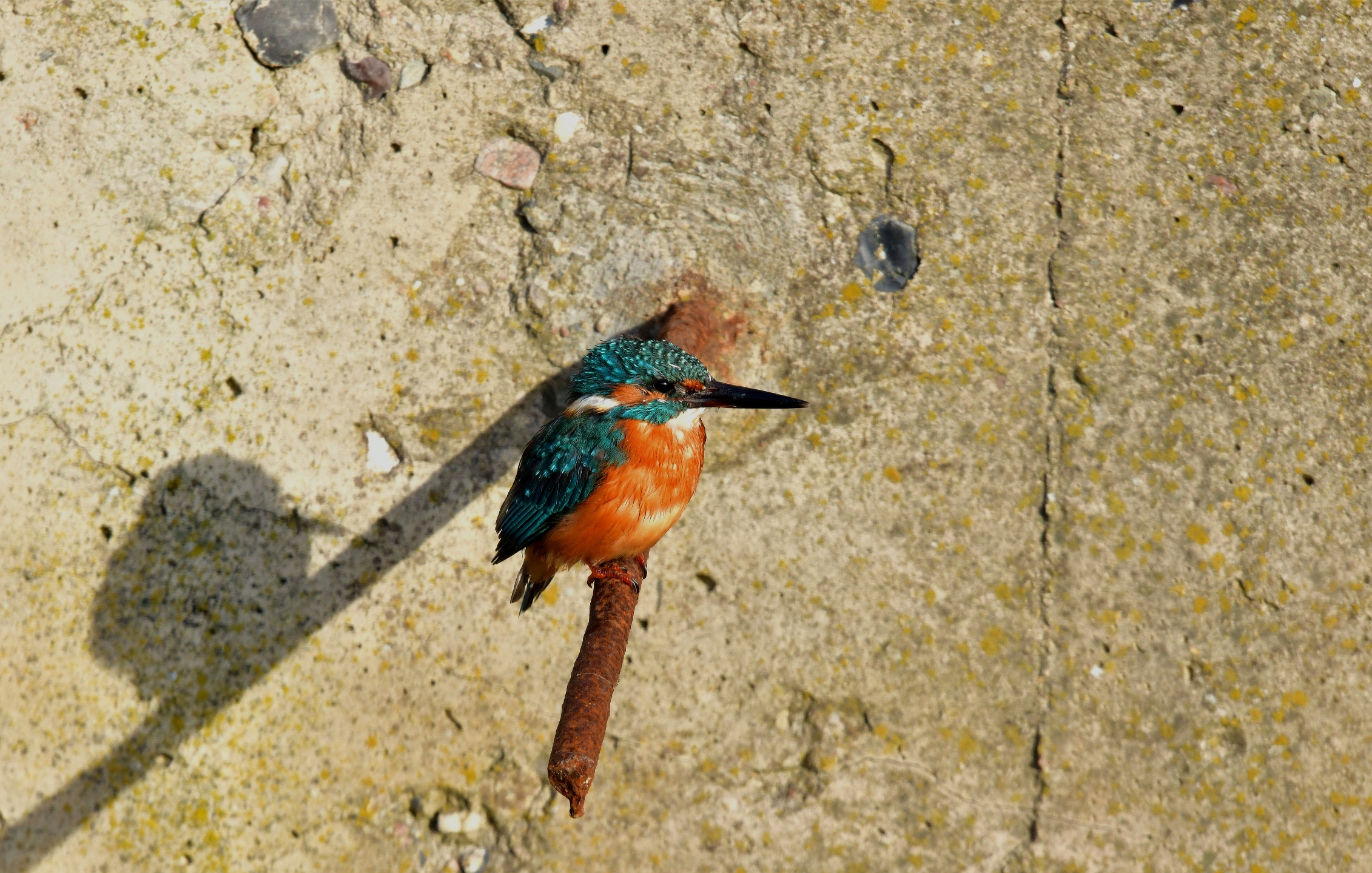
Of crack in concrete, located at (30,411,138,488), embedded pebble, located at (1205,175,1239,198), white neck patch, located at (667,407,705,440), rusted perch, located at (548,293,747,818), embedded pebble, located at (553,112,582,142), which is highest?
Result: embedded pebble, located at (1205,175,1239,198)

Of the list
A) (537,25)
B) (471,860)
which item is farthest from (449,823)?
(537,25)

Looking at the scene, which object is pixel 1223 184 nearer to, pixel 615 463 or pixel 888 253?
pixel 888 253

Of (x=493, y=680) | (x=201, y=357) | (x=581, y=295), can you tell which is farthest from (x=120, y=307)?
(x=493, y=680)

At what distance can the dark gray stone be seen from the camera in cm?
217

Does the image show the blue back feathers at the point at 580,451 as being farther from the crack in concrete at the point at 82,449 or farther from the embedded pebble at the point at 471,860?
the crack in concrete at the point at 82,449

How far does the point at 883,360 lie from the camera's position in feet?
7.02

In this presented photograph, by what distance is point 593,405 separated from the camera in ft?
6.33

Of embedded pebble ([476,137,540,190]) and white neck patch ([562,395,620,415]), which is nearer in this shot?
white neck patch ([562,395,620,415])

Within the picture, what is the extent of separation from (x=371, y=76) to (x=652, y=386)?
106cm

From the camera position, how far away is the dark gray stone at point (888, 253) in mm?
2168

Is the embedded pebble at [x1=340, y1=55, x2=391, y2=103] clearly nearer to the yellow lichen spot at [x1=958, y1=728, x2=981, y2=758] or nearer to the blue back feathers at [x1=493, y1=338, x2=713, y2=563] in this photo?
the blue back feathers at [x1=493, y1=338, x2=713, y2=563]

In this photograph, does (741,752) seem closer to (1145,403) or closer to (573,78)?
(1145,403)

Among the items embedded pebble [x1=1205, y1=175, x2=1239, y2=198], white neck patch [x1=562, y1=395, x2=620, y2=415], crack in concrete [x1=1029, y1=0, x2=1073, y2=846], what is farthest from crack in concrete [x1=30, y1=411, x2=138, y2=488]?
embedded pebble [x1=1205, y1=175, x2=1239, y2=198]

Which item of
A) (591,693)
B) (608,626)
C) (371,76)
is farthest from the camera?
(371,76)
